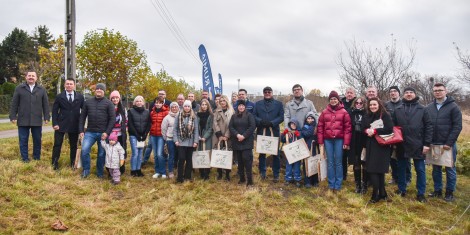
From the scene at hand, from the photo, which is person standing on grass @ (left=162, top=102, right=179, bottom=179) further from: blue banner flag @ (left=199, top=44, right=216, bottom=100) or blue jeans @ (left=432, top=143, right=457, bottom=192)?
blue jeans @ (left=432, top=143, right=457, bottom=192)

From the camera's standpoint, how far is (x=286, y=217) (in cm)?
466

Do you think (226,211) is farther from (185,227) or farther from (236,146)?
(236,146)

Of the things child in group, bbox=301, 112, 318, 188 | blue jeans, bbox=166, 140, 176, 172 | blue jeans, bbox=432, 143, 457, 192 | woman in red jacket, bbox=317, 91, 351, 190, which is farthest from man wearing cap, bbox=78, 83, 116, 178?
blue jeans, bbox=432, 143, 457, 192

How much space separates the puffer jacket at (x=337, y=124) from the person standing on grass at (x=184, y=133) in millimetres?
2609

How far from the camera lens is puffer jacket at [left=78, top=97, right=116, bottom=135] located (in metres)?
6.12

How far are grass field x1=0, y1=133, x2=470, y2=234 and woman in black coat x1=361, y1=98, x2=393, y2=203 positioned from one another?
0.37 meters

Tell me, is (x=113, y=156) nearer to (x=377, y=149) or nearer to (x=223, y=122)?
(x=223, y=122)

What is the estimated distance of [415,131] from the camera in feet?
18.0

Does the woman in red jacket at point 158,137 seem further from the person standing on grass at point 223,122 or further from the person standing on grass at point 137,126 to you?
the person standing on grass at point 223,122

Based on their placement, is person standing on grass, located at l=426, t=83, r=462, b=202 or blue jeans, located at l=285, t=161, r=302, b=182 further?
blue jeans, located at l=285, t=161, r=302, b=182

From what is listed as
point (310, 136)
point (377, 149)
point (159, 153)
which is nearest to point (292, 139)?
point (310, 136)

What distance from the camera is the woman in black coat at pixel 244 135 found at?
6.26 meters

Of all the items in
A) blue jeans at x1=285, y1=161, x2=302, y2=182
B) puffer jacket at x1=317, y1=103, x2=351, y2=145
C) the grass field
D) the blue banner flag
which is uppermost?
the blue banner flag

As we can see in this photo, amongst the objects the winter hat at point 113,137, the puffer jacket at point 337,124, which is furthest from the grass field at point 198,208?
the puffer jacket at point 337,124
